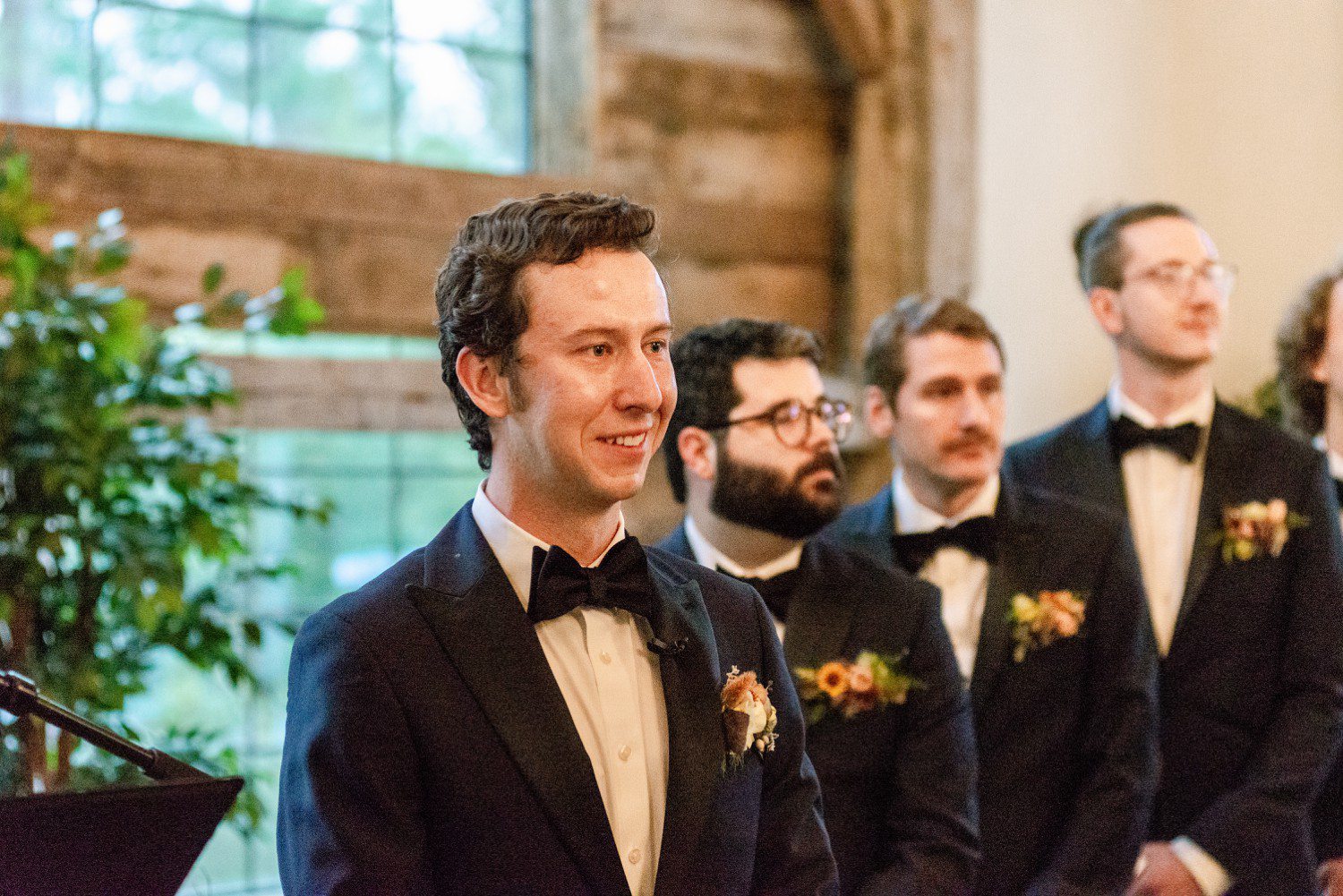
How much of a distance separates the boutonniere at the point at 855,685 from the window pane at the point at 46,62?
2.60 metres

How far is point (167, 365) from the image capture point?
3.03 m

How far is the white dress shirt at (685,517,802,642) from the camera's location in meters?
2.52

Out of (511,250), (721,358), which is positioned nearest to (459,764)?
(511,250)

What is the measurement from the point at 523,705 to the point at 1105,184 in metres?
3.92

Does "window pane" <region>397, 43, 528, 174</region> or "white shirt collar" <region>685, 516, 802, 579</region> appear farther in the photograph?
"window pane" <region>397, 43, 528, 174</region>

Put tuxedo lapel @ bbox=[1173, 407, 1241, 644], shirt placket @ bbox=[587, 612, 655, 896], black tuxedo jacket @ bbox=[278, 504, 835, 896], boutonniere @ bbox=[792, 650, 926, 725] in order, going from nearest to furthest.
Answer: black tuxedo jacket @ bbox=[278, 504, 835, 896], shirt placket @ bbox=[587, 612, 655, 896], boutonniere @ bbox=[792, 650, 926, 725], tuxedo lapel @ bbox=[1173, 407, 1241, 644]

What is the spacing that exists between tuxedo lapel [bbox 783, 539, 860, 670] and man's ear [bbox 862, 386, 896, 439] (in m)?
0.54

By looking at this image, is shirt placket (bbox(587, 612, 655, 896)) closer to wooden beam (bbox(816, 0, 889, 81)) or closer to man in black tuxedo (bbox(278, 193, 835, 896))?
man in black tuxedo (bbox(278, 193, 835, 896))

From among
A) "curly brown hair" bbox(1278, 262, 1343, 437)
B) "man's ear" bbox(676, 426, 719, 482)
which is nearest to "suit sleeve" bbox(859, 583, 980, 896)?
"man's ear" bbox(676, 426, 719, 482)

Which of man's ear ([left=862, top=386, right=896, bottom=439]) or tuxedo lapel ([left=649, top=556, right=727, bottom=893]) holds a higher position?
man's ear ([left=862, top=386, right=896, bottom=439])

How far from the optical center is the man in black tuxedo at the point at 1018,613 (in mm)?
2576

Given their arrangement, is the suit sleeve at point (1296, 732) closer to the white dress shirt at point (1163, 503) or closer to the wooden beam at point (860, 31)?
the white dress shirt at point (1163, 503)

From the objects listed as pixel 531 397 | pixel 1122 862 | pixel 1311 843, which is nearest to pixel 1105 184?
pixel 1311 843

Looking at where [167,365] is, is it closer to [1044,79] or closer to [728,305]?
[728,305]
